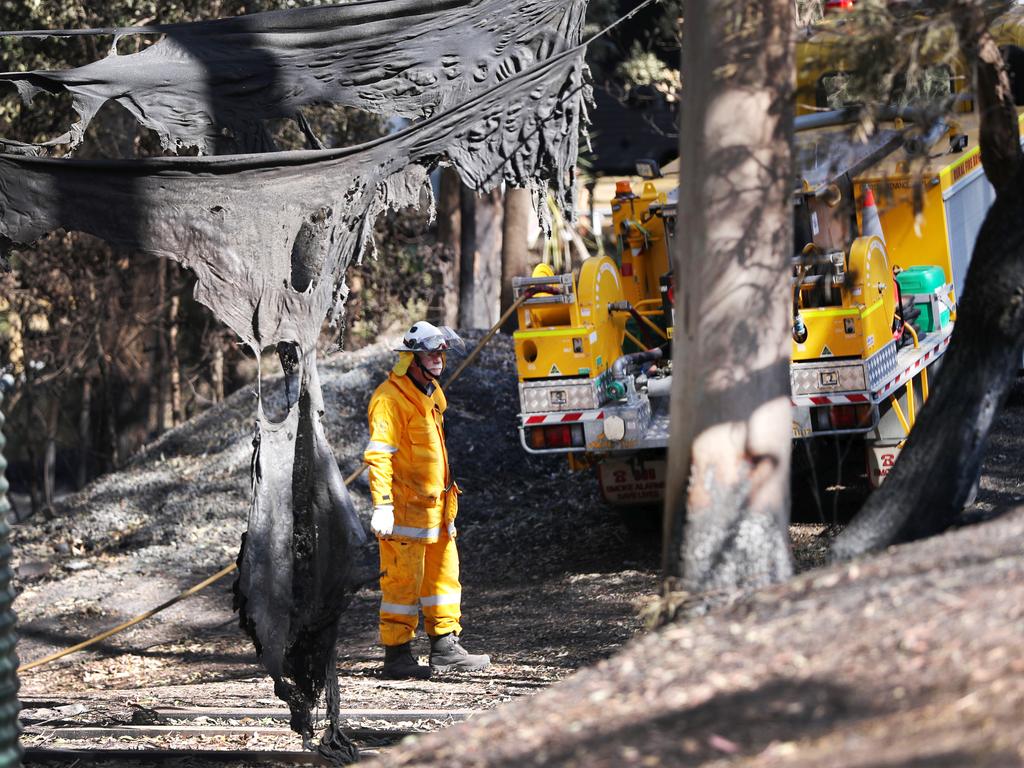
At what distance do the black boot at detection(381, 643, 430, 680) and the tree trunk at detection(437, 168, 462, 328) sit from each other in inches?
398

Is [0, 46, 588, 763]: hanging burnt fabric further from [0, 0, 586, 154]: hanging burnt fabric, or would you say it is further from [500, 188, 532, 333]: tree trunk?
[500, 188, 532, 333]: tree trunk

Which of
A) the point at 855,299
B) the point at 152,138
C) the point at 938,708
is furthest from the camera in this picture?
the point at 152,138

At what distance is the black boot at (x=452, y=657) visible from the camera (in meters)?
8.05

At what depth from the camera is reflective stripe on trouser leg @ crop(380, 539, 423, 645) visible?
8055 mm

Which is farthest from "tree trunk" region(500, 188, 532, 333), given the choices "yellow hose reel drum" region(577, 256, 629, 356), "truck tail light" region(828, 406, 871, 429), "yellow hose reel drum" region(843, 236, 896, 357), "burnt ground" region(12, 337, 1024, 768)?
"truck tail light" region(828, 406, 871, 429)

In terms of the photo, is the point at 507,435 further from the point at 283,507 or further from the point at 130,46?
the point at 283,507

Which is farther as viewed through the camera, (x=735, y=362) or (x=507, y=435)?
(x=507, y=435)

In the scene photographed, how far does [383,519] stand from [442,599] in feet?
2.48

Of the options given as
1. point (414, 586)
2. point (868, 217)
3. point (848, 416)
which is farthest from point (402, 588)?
point (868, 217)

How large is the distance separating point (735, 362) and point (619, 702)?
149 cm

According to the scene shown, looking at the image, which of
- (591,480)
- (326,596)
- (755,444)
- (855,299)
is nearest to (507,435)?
(591,480)

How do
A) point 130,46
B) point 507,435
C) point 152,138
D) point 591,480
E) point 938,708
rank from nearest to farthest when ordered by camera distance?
point 938,708, point 591,480, point 507,435, point 130,46, point 152,138

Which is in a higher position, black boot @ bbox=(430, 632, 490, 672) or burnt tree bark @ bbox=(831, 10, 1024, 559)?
burnt tree bark @ bbox=(831, 10, 1024, 559)

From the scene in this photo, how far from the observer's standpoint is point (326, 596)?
593 cm
